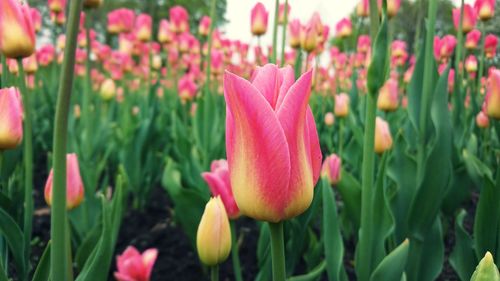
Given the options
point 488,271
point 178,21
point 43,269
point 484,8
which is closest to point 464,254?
point 488,271

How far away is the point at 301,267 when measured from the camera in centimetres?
214

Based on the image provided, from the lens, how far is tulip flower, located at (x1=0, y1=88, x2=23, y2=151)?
3.53 feet

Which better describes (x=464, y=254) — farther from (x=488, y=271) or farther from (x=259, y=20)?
(x=259, y=20)

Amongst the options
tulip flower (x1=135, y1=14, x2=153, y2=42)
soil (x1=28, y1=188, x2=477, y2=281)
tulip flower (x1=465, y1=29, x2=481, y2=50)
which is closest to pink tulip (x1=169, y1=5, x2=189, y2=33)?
tulip flower (x1=135, y1=14, x2=153, y2=42)

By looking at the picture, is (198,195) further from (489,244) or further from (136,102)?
(136,102)

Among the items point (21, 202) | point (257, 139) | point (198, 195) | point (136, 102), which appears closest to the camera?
point (257, 139)

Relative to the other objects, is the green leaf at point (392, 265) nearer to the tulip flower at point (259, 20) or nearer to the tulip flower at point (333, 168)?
the tulip flower at point (333, 168)

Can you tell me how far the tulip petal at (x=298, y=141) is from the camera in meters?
0.61

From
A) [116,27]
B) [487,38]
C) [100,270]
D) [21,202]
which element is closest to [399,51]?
[487,38]

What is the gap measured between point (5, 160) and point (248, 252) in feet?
3.51

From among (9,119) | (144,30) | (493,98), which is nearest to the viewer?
(9,119)

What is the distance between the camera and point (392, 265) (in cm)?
111

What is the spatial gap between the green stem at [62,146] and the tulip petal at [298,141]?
23 cm

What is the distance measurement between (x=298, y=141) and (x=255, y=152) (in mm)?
51
